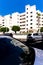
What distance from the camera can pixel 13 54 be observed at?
2.90 m

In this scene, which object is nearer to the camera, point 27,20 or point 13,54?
point 13,54

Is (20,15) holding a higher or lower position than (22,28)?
higher

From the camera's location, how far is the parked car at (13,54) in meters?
2.66

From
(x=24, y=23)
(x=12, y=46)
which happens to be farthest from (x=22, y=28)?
(x=12, y=46)

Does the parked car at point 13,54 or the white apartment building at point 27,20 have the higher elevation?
the white apartment building at point 27,20

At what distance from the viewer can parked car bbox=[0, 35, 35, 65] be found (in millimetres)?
2656

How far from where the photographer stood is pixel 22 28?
382ft

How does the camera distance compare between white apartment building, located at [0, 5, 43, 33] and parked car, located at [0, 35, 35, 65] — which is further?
white apartment building, located at [0, 5, 43, 33]

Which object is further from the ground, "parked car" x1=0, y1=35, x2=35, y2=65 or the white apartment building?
the white apartment building

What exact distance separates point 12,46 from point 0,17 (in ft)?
431

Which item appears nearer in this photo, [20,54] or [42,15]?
[20,54]

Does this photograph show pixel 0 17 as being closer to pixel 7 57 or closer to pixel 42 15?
pixel 42 15

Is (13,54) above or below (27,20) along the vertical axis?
below

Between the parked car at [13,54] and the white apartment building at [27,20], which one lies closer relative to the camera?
the parked car at [13,54]
